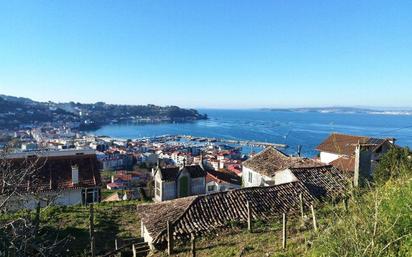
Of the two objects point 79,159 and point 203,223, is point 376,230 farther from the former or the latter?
point 79,159

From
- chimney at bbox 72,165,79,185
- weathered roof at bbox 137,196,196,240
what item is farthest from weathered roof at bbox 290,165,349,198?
chimney at bbox 72,165,79,185

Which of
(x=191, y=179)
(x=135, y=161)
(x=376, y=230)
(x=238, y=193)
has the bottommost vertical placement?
(x=135, y=161)

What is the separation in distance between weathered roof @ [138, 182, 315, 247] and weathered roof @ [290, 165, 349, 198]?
2.97 feet

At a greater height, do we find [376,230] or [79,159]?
[376,230]

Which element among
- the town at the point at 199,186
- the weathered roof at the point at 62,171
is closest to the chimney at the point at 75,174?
the town at the point at 199,186

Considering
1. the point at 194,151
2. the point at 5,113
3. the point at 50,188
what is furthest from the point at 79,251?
the point at 5,113

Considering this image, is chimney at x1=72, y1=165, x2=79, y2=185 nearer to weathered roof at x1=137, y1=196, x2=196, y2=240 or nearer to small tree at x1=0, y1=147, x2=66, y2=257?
small tree at x1=0, y1=147, x2=66, y2=257

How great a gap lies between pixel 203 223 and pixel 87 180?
51.3 ft

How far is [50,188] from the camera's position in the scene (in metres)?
25.9

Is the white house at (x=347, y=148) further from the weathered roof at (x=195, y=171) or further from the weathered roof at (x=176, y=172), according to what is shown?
the weathered roof at (x=176, y=172)

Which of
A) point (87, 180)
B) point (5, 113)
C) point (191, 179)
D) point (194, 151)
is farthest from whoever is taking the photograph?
point (5, 113)

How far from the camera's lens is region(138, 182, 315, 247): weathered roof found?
14.4m

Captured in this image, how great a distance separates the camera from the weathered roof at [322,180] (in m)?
18.5

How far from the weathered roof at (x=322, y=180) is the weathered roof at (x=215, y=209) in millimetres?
904
